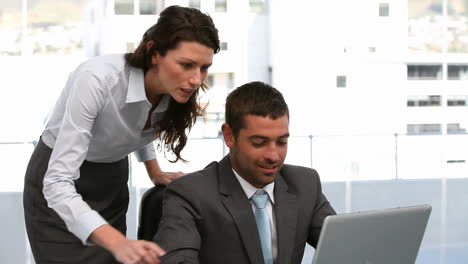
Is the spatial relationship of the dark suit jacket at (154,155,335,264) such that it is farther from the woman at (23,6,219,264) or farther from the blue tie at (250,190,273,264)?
the woman at (23,6,219,264)

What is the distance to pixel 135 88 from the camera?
1.53 metres

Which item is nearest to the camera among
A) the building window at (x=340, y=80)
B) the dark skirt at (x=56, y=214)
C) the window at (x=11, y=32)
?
the dark skirt at (x=56, y=214)

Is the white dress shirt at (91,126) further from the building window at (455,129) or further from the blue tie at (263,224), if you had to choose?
the building window at (455,129)

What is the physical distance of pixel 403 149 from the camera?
561 cm

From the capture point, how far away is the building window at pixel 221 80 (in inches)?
189

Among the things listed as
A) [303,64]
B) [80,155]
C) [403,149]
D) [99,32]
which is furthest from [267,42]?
[80,155]

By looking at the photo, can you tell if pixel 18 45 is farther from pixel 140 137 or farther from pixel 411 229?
pixel 411 229

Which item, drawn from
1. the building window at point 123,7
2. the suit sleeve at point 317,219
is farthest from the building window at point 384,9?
the suit sleeve at point 317,219

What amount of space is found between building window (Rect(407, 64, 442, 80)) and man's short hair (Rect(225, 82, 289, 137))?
397cm

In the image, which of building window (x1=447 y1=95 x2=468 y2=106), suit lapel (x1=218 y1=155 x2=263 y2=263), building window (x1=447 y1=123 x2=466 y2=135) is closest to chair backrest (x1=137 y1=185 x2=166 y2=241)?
suit lapel (x1=218 y1=155 x2=263 y2=263)

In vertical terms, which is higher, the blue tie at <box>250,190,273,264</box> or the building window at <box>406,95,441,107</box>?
→ the building window at <box>406,95,441,107</box>

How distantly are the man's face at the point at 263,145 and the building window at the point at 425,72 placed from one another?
13.1 ft

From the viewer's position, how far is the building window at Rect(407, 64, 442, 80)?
5270mm

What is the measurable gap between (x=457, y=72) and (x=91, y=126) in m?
4.55
